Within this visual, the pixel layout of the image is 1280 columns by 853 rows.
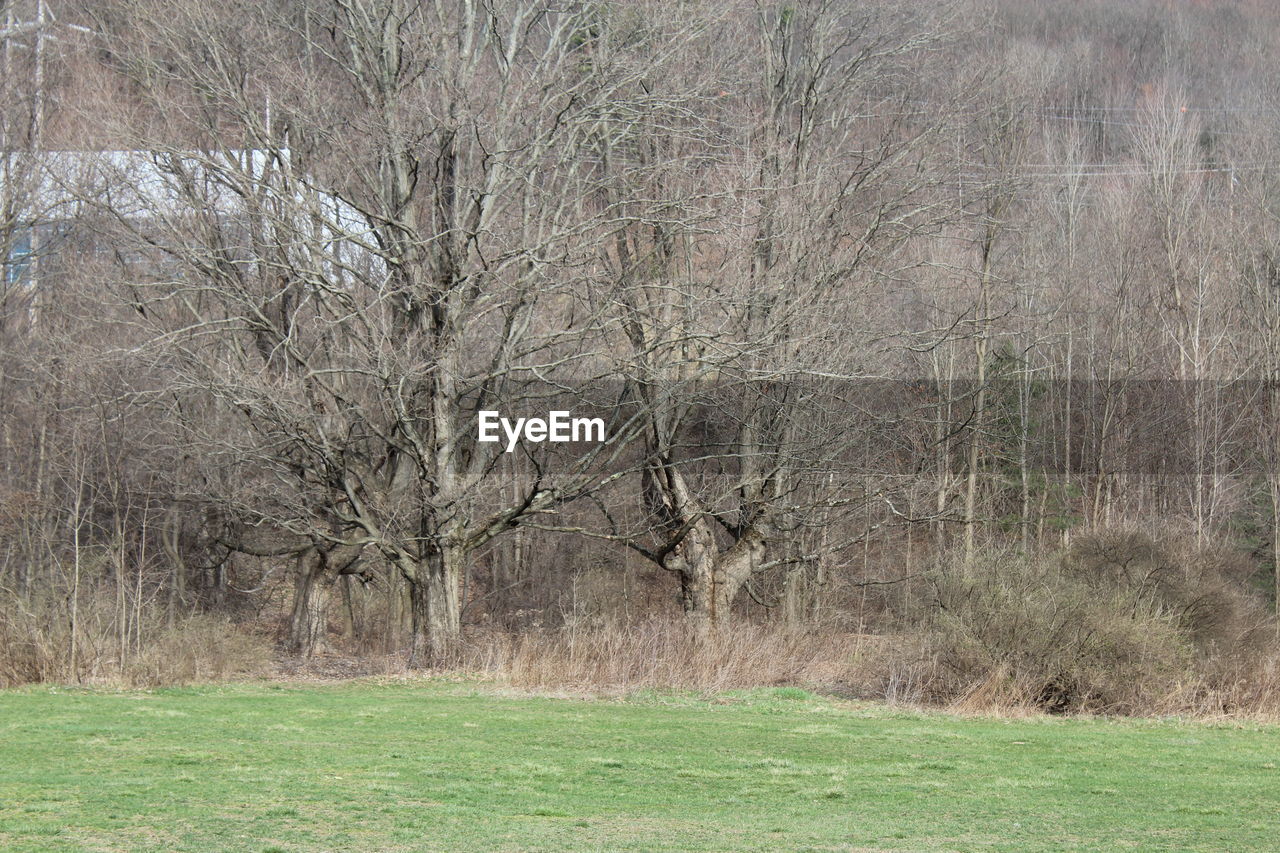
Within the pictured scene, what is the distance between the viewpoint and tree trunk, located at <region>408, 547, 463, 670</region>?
1800cm

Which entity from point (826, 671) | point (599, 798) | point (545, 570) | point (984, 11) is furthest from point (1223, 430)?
point (599, 798)

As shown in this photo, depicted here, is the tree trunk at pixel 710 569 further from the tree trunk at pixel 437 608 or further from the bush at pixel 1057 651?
the bush at pixel 1057 651

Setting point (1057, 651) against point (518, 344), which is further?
point (518, 344)

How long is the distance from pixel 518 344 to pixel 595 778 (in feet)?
31.6

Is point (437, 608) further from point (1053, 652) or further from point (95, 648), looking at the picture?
point (1053, 652)

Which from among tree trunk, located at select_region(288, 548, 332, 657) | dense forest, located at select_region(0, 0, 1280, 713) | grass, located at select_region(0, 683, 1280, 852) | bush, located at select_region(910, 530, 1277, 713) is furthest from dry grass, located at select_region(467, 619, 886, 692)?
tree trunk, located at select_region(288, 548, 332, 657)

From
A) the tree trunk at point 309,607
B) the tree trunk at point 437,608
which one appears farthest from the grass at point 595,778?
the tree trunk at point 309,607

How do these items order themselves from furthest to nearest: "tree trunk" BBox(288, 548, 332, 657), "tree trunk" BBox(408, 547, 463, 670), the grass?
"tree trunk" BBox(288, 548, 332, 657) → "tree trunk" BBox(408, 547, 463, 670) → the grass

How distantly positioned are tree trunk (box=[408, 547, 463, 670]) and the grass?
4.33m

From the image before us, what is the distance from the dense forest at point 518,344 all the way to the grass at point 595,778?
8.81ft

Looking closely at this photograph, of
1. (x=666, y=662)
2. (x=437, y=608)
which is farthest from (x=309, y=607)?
(x=666, y=662)

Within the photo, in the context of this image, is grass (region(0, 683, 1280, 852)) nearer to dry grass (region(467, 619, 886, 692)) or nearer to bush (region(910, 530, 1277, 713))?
bush (region(910, 530, 1277, 713))

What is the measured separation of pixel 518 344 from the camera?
58.9ft

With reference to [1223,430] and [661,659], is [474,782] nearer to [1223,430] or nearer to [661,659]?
[661,659]
